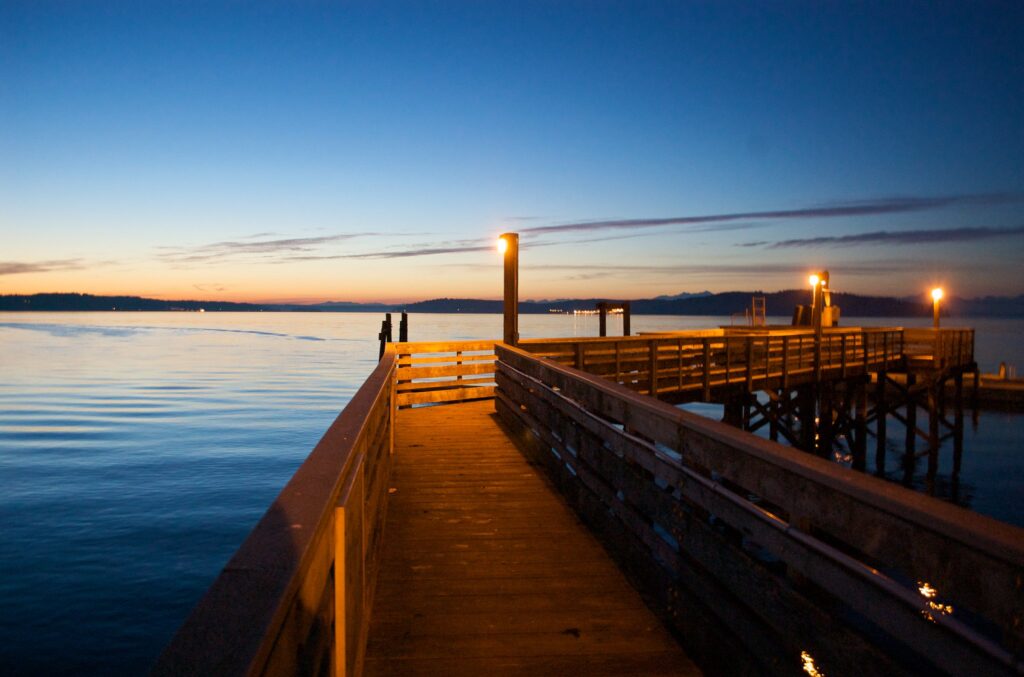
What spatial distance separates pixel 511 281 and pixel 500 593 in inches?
327

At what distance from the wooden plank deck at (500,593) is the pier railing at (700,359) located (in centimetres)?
683

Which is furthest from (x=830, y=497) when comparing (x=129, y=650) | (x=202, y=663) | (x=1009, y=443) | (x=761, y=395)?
(x=761, y=395)

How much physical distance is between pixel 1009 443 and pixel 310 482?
33.2 metres

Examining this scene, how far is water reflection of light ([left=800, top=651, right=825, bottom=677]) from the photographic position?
2.28m

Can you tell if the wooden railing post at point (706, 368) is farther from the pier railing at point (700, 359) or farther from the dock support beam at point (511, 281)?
the dock support beam at point (511, 281)

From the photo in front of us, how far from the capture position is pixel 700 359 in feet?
56.8

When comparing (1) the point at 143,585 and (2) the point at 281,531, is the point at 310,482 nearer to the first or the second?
(2) the point at 281,531

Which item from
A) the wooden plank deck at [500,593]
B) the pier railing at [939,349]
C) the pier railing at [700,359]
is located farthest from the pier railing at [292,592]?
the pier railing at [939,349]

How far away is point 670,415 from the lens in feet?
11.4

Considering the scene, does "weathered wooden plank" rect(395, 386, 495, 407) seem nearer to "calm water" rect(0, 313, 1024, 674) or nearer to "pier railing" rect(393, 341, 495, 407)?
"pier railing" rect(393, 341, 495, 407)

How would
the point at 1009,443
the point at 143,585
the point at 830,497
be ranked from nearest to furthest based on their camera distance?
the point at 830,497
the point at 143,585
the point at 1009,443

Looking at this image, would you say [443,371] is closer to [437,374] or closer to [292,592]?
[437,374]

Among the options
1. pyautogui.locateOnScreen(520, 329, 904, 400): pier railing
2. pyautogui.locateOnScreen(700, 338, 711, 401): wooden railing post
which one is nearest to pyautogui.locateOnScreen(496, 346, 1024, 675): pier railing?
pyautogui.locateOnScreen(520, 329, 904, 400): pier railing

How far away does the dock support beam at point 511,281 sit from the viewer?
12.0 meters
